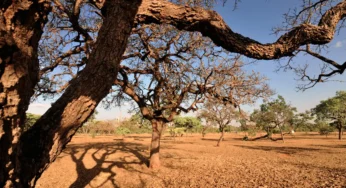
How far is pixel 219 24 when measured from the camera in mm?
2920

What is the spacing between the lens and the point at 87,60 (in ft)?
8.50

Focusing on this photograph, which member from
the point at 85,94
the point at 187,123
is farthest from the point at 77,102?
the point at 187,123

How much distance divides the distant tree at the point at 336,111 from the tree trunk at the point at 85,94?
139 ft

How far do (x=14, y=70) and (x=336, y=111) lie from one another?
45599mm

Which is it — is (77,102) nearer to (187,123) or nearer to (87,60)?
(87,60)

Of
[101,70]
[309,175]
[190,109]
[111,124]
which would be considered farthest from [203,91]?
[111,124]

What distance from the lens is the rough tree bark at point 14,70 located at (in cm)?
148

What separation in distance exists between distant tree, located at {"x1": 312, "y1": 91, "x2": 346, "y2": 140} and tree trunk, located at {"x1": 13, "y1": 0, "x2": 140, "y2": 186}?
42.5 m

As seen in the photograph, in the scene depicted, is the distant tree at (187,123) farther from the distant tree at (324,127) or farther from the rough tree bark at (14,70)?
the rough tree bark at (14,70)

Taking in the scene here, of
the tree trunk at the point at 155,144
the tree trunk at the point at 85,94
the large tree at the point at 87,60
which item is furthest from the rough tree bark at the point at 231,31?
the tree trunk at the point at 155,144

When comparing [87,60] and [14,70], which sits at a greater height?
[87,60]

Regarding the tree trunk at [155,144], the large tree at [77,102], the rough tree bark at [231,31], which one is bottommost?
the tree trunk at [155,144]

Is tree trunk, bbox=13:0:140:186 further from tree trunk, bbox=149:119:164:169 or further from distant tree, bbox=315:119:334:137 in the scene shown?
distant tree, bbox=315:119:334:137

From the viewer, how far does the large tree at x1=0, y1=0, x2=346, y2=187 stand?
60.6 inches
